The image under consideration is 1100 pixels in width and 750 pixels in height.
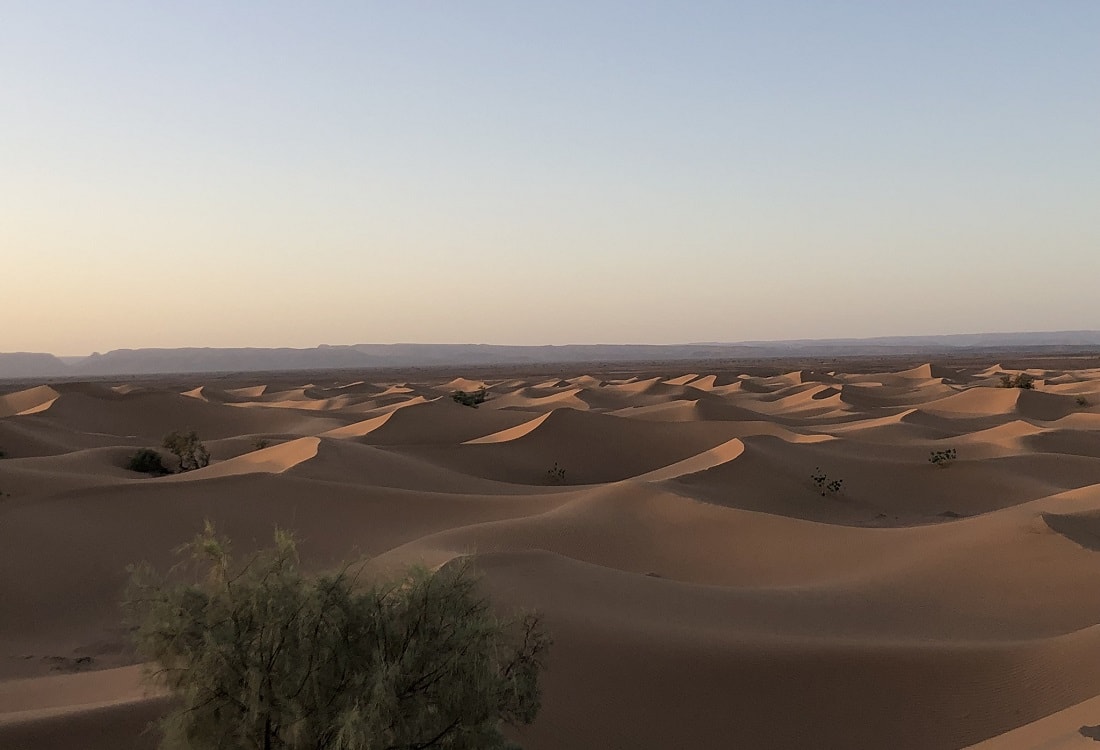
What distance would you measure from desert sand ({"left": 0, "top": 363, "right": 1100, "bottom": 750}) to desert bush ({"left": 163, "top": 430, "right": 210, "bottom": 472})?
1.61m

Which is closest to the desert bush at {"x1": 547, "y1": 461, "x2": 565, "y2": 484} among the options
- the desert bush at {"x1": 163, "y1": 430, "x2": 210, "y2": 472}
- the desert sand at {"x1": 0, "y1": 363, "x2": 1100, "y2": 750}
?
the desert sand at {"x1": 0, "y1": 363, "x2": 1100, "y2": 750}

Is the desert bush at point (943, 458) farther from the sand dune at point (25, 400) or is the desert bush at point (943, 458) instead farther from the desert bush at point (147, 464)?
the sand dune at point (25, 400)

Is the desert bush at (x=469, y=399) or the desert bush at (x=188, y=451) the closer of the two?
the desert bush at (x=188, y=451)

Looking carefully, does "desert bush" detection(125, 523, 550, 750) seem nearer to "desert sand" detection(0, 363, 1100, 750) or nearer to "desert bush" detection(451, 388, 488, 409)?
"desert sand" detection(0, 363, 1100, 750)

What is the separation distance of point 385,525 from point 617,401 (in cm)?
3009

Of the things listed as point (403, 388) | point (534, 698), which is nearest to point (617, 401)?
point (403, 388)

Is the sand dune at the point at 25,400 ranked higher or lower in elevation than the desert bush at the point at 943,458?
higher

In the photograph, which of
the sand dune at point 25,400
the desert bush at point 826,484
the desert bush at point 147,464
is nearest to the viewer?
the desert bush at point 826,484

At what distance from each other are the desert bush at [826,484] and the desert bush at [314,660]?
1666 centimetres

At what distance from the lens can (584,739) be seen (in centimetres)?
689

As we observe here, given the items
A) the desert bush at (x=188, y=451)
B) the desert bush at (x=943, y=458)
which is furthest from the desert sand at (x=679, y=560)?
the desert bush at (x=188, y=451)

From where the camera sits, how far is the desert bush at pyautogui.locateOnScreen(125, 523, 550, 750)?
15.4ft

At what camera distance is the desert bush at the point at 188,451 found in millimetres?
23969

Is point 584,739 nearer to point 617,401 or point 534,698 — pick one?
point 534,698
